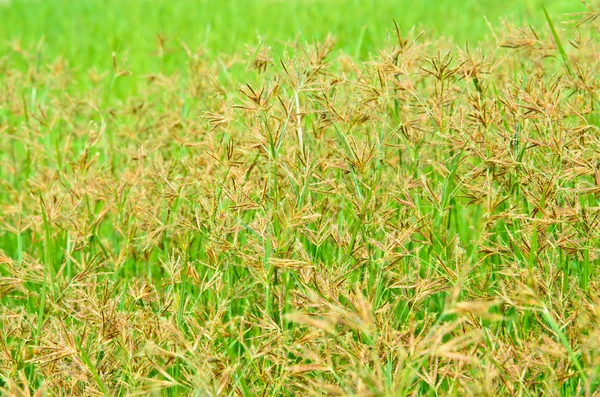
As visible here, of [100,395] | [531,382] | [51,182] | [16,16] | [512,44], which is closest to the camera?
[531,382]

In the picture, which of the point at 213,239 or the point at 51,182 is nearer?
the point at 213,239

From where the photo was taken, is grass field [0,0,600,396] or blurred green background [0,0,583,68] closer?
grass field [0,0,600,396]

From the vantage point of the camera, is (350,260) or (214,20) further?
(214,20)

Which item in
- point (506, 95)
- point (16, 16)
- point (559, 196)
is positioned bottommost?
point (16, 16)

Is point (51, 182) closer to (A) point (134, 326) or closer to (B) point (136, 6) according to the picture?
(A) point (134, 326)

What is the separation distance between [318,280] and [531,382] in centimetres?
55

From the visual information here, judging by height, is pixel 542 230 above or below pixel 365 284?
above

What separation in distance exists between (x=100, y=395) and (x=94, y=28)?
21.9 ft

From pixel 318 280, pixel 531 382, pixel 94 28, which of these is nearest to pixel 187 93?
pixel 318 280

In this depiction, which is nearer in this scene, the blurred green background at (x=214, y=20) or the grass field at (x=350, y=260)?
the grass field at (x=350, y=260)

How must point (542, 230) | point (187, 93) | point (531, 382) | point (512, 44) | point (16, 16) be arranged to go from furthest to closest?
point (16, 16)
point (187, 93)
point (512, 44)
point (542, 230)
point (531, 382)

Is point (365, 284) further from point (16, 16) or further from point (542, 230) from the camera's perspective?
point (16, 16)

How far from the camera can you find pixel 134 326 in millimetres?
2057

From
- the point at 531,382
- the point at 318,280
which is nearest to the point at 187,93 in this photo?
the point at 318,280
